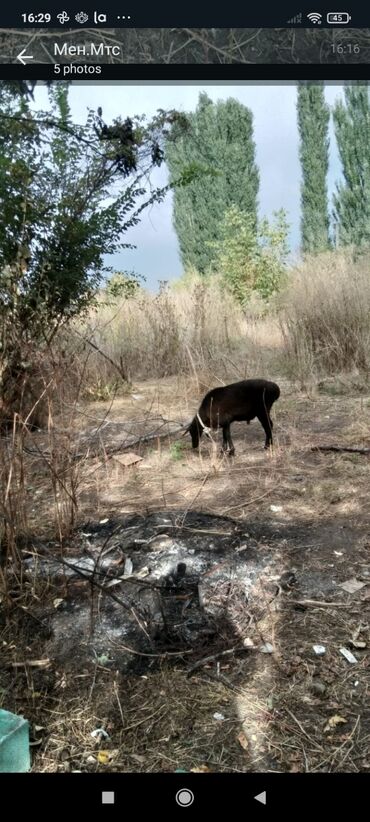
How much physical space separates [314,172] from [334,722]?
11.6m

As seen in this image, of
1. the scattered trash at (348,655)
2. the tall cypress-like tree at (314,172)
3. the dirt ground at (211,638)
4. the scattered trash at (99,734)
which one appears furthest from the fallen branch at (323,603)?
the tall cypress-like tree at (314,172)

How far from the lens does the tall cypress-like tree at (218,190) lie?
962 centimetres

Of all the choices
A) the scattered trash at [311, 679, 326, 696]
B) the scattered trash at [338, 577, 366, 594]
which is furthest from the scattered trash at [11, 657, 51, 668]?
the scattered trash at [338, 577, 366, 594]

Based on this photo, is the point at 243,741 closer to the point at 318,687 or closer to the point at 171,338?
the point at 318,687

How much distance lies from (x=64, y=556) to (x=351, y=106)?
27.6 feet

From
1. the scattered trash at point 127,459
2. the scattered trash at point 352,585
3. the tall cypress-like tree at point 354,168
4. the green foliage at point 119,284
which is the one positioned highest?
the tall cypress-like tree at point 354,168

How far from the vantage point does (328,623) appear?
2023mm

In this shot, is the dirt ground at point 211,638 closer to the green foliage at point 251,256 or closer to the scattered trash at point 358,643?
the scattered trash at point 358,643

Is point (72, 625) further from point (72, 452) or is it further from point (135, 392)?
point (135, 392)
